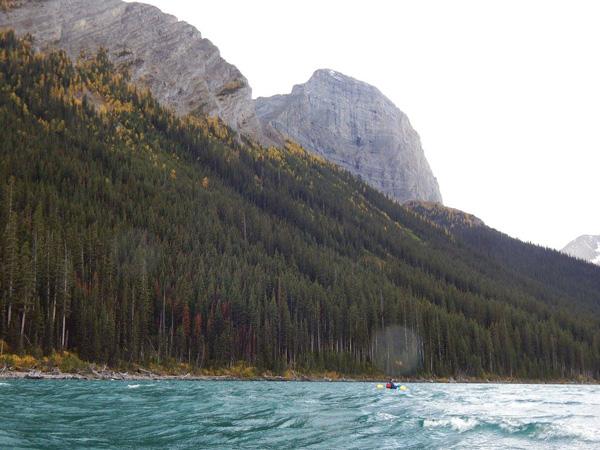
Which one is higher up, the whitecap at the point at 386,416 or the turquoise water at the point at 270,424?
the turquoise water at the point at 270,424

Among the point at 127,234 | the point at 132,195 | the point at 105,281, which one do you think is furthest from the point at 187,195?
the point at 105,281

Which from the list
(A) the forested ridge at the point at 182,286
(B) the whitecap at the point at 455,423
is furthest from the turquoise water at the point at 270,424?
(A) the forested ridge at the point at 182,286

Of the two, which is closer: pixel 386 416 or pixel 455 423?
pixel 455 423

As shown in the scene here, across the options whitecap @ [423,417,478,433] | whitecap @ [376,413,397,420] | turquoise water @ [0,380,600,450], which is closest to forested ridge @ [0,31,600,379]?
turquoise water @ [0,380,600,450]

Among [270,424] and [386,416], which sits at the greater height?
[270,424]

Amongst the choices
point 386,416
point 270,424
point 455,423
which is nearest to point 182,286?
point 386,416

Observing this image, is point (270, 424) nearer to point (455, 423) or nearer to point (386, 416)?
point (386, 416)

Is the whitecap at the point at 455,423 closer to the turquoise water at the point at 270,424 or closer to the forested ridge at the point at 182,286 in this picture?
the turquoise water at the point at 270,424

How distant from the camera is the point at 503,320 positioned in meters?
170

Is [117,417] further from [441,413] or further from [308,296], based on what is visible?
[308,296]

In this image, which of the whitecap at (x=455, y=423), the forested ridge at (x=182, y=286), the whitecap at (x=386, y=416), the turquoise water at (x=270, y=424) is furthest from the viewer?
the forested ridge at (x=182, y=286)

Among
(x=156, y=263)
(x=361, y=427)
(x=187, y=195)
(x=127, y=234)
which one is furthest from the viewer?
(x=187, y=195)

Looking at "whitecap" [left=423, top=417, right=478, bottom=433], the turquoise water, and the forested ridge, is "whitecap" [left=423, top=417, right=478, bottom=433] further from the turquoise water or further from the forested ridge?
the forested ridge

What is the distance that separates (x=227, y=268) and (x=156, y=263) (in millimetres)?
20092
